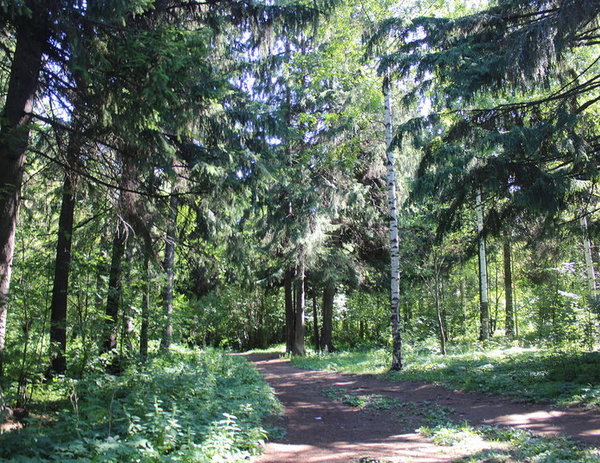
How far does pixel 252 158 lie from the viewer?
7777mm

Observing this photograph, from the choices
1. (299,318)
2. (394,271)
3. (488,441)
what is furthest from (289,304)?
(488,441)

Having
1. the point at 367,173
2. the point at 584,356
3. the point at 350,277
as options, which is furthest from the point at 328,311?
the point at 584,356

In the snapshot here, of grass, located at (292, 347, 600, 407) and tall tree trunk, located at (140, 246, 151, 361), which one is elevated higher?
tall tree trunk, located at (140, 246, 151, 361)

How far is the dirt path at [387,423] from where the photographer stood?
5004mm

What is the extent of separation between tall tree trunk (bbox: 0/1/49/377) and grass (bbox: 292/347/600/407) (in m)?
8.76

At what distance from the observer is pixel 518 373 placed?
9406 millimetres

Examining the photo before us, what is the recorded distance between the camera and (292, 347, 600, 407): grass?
7.74 meters

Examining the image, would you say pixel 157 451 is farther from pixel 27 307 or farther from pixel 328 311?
pixel 328 311

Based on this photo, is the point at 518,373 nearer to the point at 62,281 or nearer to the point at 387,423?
the point at 387,423

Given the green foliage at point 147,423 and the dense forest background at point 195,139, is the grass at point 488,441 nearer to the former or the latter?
the green foliage at point 147,423

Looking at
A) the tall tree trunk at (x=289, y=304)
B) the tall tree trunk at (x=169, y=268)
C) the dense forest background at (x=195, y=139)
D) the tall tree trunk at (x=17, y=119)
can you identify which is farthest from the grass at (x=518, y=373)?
the tall tree trunk at (x=17, y=119)

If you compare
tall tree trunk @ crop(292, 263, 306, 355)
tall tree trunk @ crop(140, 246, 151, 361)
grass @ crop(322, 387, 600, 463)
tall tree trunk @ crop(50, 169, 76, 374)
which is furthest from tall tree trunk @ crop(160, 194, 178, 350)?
tall tree trunk @ crop(292, 263, 306, 355)

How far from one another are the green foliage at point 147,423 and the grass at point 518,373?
15.3 feet

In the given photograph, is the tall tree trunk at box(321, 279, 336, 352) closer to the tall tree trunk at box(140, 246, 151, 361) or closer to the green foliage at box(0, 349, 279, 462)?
the green foliage at box(0, 349, 279, 462)
